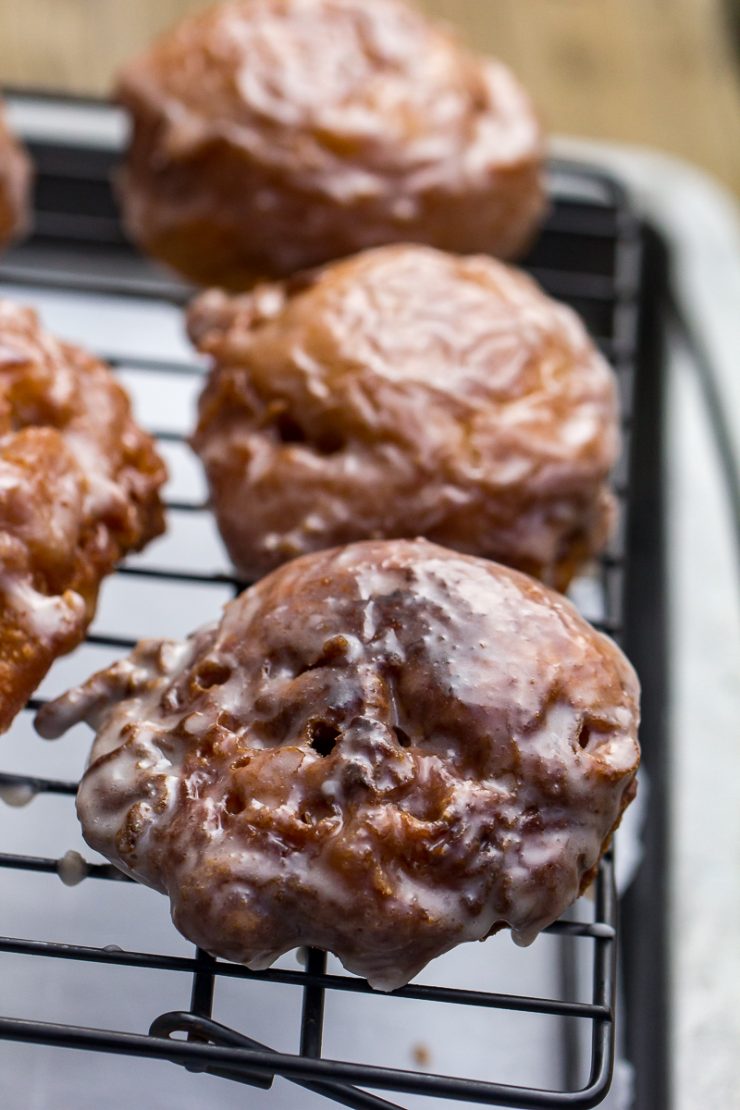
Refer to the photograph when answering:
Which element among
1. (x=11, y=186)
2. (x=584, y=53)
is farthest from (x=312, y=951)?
(x=584, y=53)

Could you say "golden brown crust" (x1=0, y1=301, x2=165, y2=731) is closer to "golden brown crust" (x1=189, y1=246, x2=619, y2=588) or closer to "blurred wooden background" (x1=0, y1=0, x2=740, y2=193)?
"golden brown crust" (x1=189, y1=246, x2=619, y2=588)

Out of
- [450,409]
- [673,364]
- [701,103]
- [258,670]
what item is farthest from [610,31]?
[258,670]

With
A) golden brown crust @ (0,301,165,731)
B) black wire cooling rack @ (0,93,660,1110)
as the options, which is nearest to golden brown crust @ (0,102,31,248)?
black wire cooling rack @ (0,93,660,1110)

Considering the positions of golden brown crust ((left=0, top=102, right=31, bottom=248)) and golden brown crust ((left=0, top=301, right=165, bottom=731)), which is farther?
golden brown crust ((left=0, top=102, right=31, bottom=248))

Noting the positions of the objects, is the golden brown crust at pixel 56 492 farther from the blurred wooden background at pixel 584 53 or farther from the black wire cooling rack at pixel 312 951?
the blurred wooden background at pixel 584 53

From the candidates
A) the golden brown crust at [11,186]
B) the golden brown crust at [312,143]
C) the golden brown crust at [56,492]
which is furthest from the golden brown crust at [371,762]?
the golden brown crust at [11,186]

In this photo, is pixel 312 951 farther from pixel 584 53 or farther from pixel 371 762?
pixel 584 53
